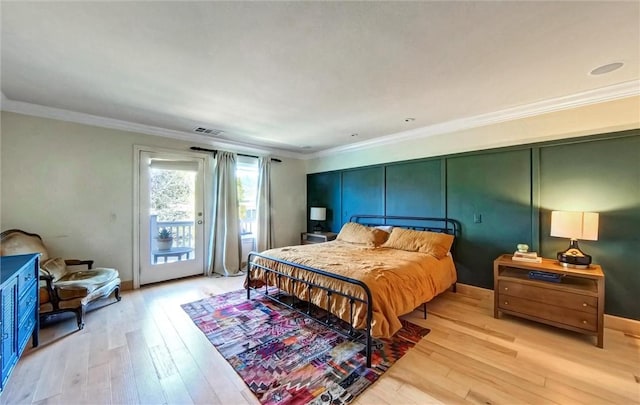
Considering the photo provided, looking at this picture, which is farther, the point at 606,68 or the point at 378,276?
the point at 378,276

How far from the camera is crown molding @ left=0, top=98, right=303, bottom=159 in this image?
307cm

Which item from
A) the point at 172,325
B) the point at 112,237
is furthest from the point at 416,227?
the point at 112,237

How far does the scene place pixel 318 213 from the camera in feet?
18.1

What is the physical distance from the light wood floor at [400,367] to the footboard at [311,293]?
493 mm

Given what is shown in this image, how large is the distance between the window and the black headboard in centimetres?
216

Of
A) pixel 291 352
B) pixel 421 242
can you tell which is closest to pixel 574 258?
pixel 421 242

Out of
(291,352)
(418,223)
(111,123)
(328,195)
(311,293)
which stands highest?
(111,123)

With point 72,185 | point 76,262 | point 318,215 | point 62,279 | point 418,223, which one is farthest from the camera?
point 318,215

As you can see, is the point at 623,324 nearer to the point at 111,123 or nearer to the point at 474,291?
the point at 474,291

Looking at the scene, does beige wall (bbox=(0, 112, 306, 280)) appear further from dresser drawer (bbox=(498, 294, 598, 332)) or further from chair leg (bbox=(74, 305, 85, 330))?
dresser drawer (bbox=(498, 294, 598, 332))

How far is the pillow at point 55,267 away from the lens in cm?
291

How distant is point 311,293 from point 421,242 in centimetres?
176

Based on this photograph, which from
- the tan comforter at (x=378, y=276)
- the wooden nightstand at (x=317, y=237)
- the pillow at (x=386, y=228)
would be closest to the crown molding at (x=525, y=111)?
the pillow at (x=386, y=228)

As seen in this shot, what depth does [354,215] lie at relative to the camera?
198 inches
